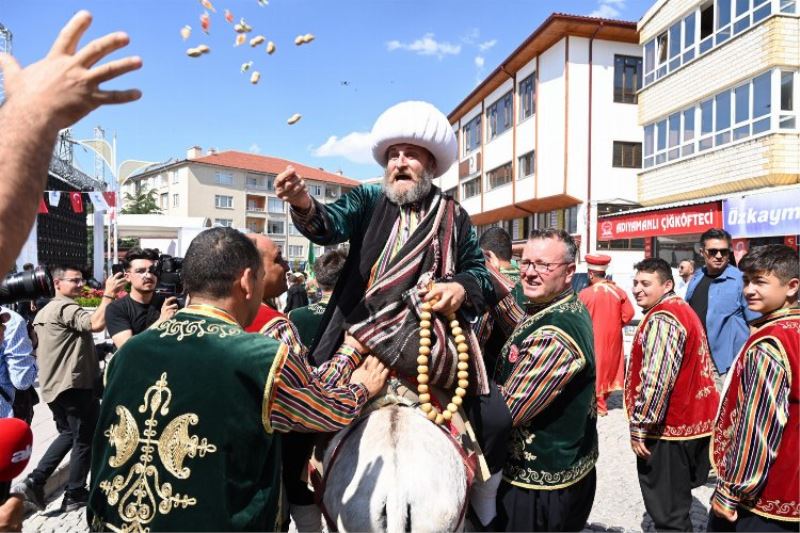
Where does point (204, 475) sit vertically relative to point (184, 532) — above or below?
above

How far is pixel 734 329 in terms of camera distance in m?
6.54

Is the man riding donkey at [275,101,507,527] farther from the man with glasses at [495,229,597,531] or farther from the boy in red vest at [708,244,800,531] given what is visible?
the boy in red vest at [708,244,800,531]

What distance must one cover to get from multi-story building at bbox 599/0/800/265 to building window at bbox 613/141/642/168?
260 cm

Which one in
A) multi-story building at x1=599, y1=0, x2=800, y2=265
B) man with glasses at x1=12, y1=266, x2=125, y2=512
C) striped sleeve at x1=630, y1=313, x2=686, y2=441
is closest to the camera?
striped sleeve at x1=630, y1=313, x2=686, y2=441

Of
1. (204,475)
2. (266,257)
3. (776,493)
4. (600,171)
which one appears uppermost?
(600,171)

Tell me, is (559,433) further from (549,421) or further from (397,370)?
(397,370)

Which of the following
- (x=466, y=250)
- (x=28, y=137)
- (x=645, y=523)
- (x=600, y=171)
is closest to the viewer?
(x=28, y=137)

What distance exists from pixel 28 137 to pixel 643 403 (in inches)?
157

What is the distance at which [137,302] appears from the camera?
5.17 metres

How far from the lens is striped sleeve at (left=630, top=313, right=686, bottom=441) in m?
3.96

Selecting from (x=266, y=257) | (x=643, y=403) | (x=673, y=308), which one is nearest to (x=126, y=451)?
(x=266, y=257)

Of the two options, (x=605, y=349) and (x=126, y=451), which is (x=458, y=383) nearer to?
(x=126, y=451)

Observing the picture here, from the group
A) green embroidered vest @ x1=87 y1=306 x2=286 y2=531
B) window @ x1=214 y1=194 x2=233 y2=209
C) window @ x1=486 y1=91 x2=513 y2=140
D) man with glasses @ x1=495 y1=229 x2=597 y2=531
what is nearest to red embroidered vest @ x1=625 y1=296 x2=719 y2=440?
man with glasses @ x1=495 y1=229 x2=597 y2=531

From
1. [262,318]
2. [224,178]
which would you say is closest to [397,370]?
[262,318]
